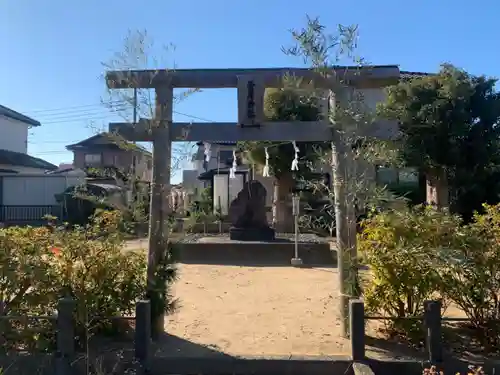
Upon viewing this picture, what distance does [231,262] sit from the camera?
12008 mm

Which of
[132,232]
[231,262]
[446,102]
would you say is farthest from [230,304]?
[446,102]

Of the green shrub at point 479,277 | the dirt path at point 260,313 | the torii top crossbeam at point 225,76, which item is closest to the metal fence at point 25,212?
the dirt path at point 260,313

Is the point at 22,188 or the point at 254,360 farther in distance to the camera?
the point at 22,188

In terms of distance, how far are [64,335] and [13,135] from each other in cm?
2702

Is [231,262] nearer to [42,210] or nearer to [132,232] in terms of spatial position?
[132,232]

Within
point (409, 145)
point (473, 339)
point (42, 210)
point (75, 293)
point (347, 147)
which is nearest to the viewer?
point (75, 293)

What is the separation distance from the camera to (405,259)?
4.69 m

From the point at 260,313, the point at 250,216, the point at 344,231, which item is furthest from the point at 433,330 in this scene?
the point at 250,216

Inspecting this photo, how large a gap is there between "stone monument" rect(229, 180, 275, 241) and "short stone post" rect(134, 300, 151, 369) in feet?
29.7

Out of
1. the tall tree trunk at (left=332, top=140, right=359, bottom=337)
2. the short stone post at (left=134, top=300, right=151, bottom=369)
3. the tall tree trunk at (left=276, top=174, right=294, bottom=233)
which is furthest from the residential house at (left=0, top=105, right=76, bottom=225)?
the tall tree trunk at (left=332, top=140, right=359, bottom=337)

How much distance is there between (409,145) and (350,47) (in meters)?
11.5

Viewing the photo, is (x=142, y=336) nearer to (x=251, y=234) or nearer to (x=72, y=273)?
(x=72, y=273)

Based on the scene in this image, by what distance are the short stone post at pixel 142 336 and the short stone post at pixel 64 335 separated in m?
0.61

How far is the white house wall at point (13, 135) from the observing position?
26.7 meters
